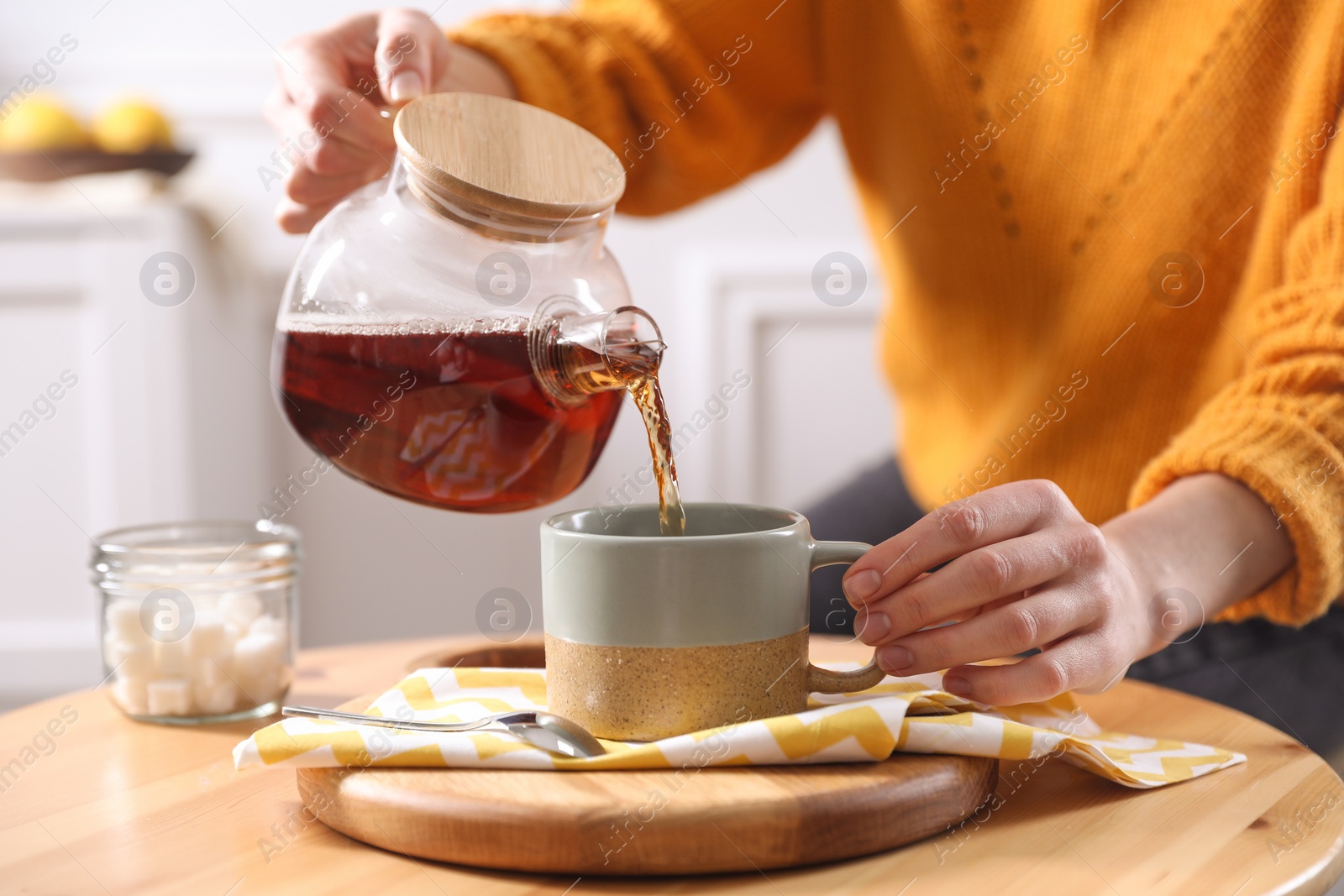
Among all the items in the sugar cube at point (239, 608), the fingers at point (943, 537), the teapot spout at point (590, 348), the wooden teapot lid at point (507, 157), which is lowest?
the sugar cube at point (239, 608)

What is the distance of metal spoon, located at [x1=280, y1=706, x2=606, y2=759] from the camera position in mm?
507

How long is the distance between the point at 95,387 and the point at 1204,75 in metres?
1.48

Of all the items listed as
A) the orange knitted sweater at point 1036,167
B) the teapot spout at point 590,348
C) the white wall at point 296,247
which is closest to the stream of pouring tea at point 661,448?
the teapot spout at point 590,348

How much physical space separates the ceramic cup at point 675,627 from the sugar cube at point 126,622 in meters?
0.27

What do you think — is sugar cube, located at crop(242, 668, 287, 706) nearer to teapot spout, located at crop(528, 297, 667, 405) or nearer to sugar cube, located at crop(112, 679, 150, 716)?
sugar cube, located at crop(112, 679, 150, 716)

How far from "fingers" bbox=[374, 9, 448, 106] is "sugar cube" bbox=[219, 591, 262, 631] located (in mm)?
312

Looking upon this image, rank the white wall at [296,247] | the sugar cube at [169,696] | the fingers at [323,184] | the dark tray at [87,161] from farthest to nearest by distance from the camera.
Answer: the white wall at [296,247] → the dark tray at [87,161] → the fingers at [323,184] → the sugar cube at [169,696]

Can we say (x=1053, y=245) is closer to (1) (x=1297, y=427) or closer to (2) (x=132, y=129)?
(1) (x=1297, y=427)

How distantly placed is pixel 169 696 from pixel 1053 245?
0.77 meters

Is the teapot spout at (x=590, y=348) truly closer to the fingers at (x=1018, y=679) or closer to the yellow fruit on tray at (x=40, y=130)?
the fingers at (x=1018, y=679)

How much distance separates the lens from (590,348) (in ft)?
1.89

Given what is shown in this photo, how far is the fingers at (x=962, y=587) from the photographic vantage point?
1.82ft

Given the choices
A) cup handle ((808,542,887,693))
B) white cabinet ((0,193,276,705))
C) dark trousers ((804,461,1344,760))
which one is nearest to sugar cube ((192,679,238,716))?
cup handle ((808,542,887,693))

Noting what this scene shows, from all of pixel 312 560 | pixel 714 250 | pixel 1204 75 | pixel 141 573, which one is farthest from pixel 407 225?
pixel 312 560
